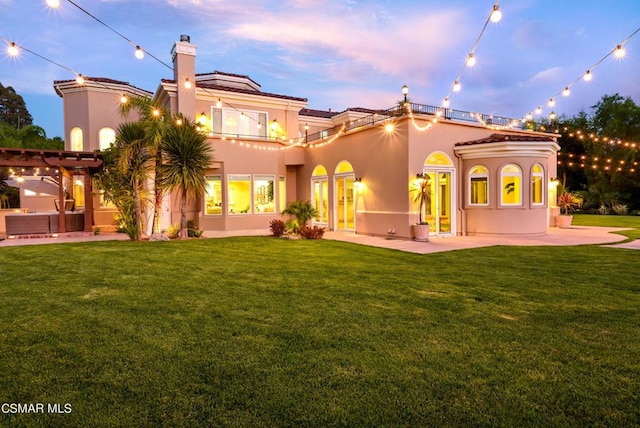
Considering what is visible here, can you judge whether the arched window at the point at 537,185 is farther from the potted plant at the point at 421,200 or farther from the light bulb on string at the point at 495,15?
the light bulb on string at the point at 495,15

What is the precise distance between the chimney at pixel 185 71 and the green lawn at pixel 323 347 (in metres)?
10.3

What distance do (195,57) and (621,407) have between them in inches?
650

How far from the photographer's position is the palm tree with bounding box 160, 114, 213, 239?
1186 centimetres

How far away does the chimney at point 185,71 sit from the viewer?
14625mm

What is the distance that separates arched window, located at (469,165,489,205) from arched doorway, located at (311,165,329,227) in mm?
Answer: 5923

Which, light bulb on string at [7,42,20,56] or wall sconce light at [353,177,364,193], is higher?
light bulb on string at [7,42,20,56]

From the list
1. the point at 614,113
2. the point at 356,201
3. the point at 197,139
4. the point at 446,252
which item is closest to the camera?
the point at 446,252

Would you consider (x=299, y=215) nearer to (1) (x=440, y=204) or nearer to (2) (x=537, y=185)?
(1) (x=440, y=204)

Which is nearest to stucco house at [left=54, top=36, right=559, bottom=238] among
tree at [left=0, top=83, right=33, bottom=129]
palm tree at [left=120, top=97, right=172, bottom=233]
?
palm tree at [left=120, top=97, right=172, bottom=233]

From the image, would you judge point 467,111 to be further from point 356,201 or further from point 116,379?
point 116,379

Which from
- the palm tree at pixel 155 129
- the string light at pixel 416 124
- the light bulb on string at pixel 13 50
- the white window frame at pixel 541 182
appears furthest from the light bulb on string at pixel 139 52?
the white window frame at pixel 541 182

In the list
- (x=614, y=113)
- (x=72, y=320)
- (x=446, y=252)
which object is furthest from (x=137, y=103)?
(x=614, y=113)

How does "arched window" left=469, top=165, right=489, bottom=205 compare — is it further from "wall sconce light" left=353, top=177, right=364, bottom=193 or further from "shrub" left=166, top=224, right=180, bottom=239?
"shrub" left=166, top=224, right=180, bottom=239

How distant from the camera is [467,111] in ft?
43.7
